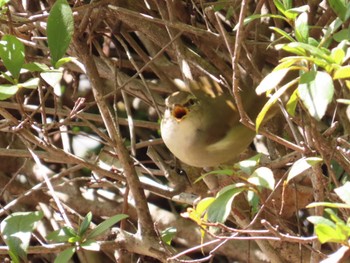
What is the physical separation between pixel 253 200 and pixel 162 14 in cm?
60

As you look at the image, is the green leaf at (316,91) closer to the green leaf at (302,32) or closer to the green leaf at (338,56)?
the green leaf at (338,56)

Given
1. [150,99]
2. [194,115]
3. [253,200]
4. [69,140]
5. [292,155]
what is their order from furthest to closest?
[69,140]
[150,99]
[194,115]
[292,155]
[253,200]

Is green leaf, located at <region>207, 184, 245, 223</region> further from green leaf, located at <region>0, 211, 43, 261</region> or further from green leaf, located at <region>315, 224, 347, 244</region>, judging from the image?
green leaf, located at <region>0, 211, 43, 261</region>

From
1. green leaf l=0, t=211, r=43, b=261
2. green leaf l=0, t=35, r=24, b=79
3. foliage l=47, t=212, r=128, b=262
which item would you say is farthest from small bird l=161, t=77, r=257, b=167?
green leaf l=0, t=35, r=24, b=79

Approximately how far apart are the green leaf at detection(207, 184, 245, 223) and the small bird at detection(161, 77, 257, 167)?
468 millimetres

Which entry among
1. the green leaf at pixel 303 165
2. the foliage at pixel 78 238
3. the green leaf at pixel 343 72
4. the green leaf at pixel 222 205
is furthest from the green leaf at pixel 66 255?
the green leaf at pixel 343 72

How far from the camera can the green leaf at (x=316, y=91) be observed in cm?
100

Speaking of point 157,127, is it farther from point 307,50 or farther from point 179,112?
point 307,50

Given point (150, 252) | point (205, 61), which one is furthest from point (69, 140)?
point (150, 252)

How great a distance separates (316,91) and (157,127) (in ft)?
3.99

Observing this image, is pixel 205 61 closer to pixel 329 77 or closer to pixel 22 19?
pixel 22 19

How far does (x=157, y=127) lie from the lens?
2211mm

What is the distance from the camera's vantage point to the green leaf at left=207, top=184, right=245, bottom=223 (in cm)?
123

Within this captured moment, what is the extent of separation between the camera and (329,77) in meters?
1.03
